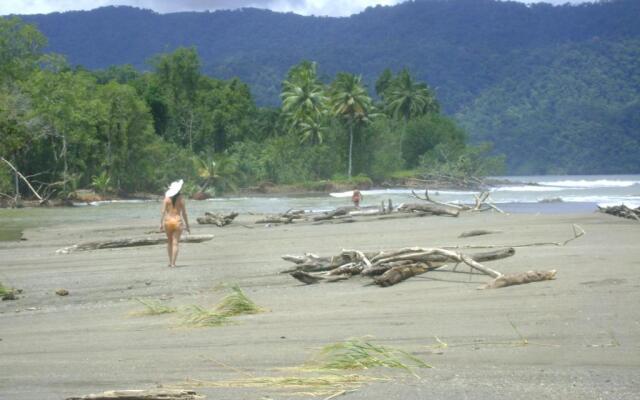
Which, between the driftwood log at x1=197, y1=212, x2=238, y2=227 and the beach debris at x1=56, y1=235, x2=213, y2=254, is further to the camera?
the driftwood log at x1=197, y1=212, x2=238, y2=227

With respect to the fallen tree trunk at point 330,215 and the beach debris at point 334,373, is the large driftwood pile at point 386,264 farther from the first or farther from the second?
the fallen tree trunk at point 330,215

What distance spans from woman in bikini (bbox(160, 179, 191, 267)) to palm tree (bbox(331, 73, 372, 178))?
73.7 metres

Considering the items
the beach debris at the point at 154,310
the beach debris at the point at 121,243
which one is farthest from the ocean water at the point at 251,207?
the beach debris at the point at 154,310

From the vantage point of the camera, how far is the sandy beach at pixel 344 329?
5.24 m

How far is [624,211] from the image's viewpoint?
2264 centimetres

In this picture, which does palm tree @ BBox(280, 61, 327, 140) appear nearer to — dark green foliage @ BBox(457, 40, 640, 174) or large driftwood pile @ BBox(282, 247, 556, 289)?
dark green foliage @ BBox(457, 40, 640, 174)

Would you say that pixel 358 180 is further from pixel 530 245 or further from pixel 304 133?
pixel 530 245

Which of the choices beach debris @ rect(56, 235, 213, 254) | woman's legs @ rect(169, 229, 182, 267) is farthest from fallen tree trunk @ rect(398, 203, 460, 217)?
woman's legs @ rect(169, 229, 182, 267)

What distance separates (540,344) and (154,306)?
460 centimetres

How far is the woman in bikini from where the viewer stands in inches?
578

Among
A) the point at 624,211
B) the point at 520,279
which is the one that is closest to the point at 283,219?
the point at 624,211

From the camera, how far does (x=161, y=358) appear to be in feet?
21.4

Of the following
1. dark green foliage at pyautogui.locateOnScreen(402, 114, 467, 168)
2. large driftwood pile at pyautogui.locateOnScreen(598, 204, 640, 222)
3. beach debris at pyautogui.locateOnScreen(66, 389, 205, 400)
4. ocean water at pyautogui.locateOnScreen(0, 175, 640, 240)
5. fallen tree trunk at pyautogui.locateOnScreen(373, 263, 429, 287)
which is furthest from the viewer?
dark green foliage at pyautogui.locateOnScreen(402, 114, 467, 168)

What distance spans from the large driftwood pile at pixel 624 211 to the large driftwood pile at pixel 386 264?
1066 centimetres
